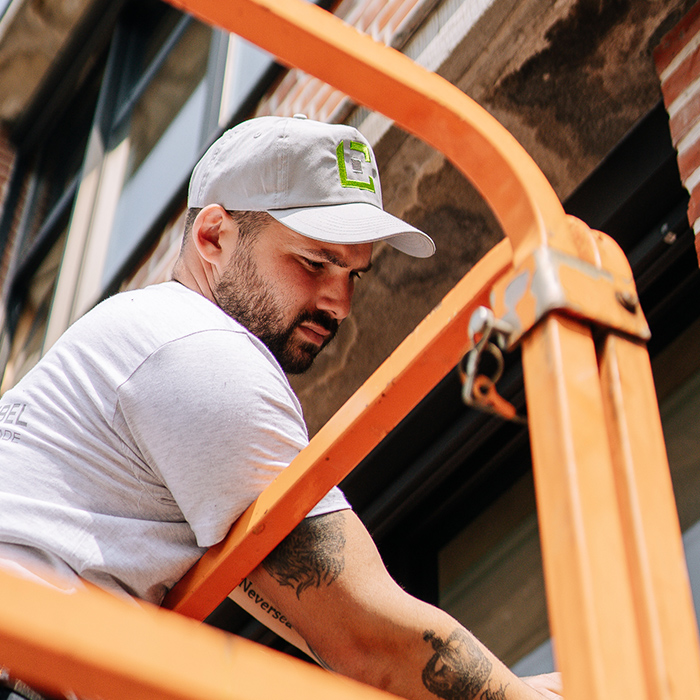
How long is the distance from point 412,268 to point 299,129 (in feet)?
2.77

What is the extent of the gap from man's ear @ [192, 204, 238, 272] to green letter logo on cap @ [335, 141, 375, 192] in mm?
266

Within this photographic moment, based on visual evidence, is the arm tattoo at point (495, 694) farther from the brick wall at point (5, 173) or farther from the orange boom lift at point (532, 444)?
the brick wall at point (5, 173)

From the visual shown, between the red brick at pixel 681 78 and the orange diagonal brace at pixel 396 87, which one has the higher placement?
the red brick at pixel 681 78

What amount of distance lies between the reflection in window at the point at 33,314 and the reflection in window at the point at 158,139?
3.27 feet

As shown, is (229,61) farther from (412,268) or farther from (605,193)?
(605,193)

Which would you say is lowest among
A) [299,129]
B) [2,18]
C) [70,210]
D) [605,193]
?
[70,210]

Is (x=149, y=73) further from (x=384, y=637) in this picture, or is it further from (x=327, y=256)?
(x=384, y=637)

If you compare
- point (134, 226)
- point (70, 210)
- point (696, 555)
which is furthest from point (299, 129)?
point (70, 210)

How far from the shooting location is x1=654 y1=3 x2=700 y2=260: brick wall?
2.09 meters

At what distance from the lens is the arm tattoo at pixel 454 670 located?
145 centimetres

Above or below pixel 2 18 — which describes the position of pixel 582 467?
above

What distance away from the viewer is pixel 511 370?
294cm

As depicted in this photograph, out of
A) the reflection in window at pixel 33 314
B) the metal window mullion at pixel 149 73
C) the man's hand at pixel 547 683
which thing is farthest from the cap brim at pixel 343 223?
the reflection in window at pixel 33 314

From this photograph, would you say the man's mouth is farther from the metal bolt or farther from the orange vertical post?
the metal bolt
